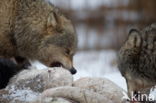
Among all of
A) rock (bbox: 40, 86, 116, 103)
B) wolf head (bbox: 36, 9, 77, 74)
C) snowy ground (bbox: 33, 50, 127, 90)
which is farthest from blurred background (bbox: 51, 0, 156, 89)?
rock (bbox: 40, 86, 116, 103)

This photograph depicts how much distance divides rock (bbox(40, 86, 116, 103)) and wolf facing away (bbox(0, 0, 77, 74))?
6.43ft

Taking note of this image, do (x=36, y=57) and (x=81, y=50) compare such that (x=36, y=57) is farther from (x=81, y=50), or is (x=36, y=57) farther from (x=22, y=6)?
(x=81, y=50)

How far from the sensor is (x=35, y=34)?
849 cm

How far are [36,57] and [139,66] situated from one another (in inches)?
74.1

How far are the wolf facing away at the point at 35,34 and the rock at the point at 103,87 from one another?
4.58 ft

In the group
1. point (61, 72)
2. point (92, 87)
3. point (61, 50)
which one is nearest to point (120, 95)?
point (92, 87)

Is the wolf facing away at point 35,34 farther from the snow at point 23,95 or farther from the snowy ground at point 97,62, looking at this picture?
the snowy ground at point 97,62

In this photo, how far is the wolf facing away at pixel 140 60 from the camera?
7.21m

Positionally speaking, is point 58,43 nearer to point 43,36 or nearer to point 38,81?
point 43,36

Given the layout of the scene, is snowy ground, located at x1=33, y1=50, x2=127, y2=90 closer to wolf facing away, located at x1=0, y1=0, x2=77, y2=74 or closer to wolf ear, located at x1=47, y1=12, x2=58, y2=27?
wolf facing away, located at x1=0, y1=0, x2=77, y2=74

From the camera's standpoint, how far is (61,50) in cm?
859

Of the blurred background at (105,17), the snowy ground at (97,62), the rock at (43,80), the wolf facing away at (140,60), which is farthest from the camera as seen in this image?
the blurred background at (105,17)

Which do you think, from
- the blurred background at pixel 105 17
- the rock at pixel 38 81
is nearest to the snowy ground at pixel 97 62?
the blurred background at pixel 105 17

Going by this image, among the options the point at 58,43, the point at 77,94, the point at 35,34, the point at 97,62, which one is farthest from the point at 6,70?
the point at 97,62
